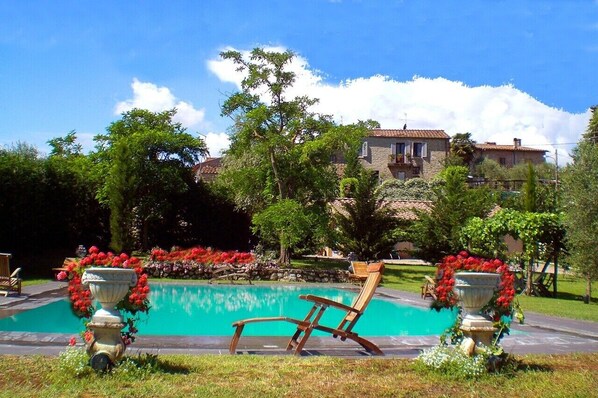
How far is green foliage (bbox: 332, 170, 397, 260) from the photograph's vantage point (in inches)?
1108

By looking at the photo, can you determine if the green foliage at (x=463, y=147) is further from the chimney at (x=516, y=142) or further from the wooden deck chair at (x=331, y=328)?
the wooden deck chair at (x=331, y=328)

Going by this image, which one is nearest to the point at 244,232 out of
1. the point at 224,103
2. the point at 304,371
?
the point at 224,103

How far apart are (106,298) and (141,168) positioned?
2352 cm

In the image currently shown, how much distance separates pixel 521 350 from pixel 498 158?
68631 millimetres

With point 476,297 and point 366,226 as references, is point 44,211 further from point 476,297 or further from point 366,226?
point 476,297

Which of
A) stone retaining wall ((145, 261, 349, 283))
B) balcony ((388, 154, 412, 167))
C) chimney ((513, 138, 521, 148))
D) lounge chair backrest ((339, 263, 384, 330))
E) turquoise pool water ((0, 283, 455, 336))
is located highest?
chimney ((513, 138, 521, 148))

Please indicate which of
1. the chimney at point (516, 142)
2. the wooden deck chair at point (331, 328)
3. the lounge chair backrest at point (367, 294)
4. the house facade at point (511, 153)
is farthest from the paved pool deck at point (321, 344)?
the chimney at point (516, 142)

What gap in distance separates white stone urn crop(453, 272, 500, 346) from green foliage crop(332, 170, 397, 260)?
21337 mm

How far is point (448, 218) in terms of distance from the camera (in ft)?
95.5

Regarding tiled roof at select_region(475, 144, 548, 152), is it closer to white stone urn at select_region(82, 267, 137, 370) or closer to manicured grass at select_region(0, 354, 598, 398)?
manicured grass at select_region(0, 354, 598, 398)

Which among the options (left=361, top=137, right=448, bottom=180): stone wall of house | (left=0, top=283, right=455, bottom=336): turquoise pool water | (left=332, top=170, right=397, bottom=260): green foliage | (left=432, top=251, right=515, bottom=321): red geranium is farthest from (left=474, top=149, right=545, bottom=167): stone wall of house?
(left=432, top=251, right=515, bottom=321): red geranium

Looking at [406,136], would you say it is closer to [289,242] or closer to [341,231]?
[341,231]

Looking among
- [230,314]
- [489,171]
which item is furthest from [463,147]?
[230,314]

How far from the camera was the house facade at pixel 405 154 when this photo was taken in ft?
182
